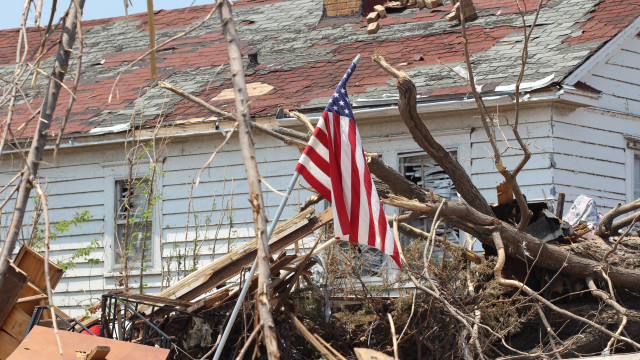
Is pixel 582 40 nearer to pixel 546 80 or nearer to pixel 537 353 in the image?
pixel 546 80

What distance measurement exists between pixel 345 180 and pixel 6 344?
10.2ft

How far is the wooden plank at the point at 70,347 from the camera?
575 centimetres

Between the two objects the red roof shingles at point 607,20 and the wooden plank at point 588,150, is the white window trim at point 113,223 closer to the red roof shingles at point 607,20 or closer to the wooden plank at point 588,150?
the wooden plank at point 588,150

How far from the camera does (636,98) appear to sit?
1160 cm

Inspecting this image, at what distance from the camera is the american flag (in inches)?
223

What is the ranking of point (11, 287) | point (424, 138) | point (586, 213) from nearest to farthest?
point (11, 287)
point (424, 138)
point (586, 213)

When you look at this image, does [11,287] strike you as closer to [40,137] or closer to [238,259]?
[238,259]

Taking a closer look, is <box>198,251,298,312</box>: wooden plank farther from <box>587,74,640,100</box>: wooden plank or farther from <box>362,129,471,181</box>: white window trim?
<box>587,74,640,100</box>: wooden plank

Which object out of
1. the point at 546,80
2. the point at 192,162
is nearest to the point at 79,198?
the point at 192,162

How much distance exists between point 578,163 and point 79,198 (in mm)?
7271

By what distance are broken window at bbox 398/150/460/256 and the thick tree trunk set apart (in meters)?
7.65

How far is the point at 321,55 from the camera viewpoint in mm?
12836

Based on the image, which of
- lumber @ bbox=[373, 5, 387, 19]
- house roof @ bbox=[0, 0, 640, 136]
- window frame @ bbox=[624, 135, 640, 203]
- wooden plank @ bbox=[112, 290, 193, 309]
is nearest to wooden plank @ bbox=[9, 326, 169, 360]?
wooden plank @ bbox=[112, 290, 193, 309]

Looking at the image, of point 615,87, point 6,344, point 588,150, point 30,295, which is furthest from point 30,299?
point 615,87
